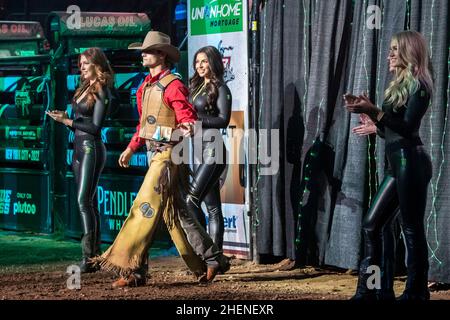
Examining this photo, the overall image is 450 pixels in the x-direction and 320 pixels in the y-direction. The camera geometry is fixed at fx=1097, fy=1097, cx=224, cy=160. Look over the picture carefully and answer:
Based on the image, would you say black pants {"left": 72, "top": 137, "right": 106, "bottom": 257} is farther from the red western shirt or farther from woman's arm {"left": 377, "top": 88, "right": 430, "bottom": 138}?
woman's arm {"left": 377, "top": 88, "right": 430, "bottom": 138}

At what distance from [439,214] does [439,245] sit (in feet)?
0.79

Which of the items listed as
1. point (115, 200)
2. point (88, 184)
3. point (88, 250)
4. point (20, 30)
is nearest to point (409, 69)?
point (88, 184)

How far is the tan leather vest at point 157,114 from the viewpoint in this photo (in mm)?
8602

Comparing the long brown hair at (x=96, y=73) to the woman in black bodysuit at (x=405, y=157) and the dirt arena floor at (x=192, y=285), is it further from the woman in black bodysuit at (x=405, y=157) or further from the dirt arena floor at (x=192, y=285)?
the woman in black bodysuit at (x=405, y=157)

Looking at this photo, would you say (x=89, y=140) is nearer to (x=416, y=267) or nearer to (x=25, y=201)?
(x=416, y=267)

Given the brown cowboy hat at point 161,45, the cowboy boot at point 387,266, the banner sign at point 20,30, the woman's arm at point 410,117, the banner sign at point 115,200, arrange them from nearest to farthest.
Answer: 1. the woman's arm at point 410,117
2. the cowboy boot at point 387,266
3. the brown cowboy hat at point 161,45
4. the banner sign at point 115,200
5. the banner sign at point 20,30

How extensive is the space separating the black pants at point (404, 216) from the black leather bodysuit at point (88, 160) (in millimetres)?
2984

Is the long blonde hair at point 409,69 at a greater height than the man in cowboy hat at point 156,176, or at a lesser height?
greater

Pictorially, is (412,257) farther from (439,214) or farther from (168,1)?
(168,1)

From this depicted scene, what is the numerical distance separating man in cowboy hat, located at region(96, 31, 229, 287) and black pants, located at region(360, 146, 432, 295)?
1.70 meters

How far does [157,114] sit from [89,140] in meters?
1.32

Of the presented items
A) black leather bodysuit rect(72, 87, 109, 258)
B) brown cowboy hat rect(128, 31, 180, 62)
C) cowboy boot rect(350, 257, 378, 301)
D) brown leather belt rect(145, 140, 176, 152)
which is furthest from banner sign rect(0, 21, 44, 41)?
cowboy boot rect(350, 257, 378, 301)

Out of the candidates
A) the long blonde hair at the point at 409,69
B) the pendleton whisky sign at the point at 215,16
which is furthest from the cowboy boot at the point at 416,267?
the pendleton whisky sign at the point at 215,16
